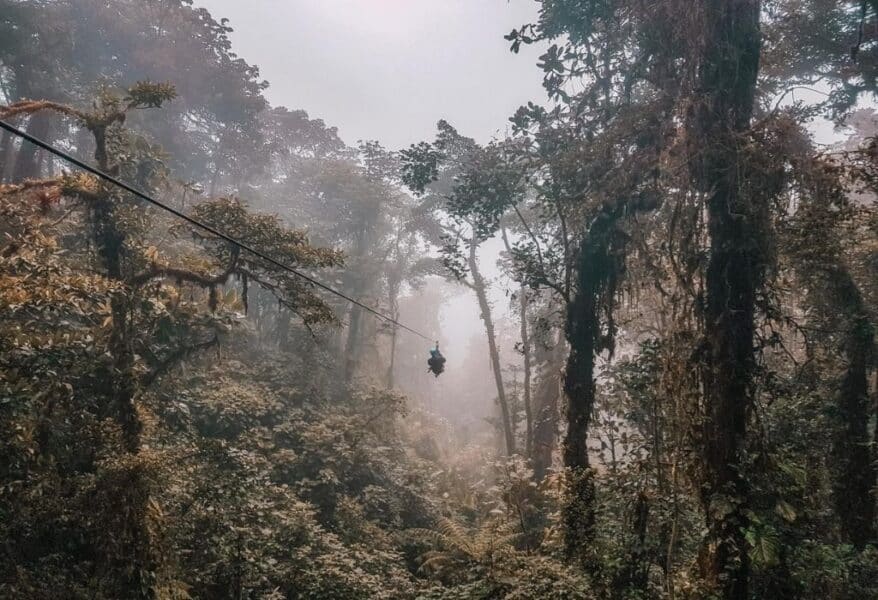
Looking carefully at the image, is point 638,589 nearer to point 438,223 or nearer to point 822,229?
point 822,229

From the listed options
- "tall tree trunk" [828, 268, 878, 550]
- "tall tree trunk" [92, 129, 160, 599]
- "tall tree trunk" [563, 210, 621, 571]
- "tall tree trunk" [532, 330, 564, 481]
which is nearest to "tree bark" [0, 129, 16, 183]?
"tall tree trunk" [92, 129, 160, 599]

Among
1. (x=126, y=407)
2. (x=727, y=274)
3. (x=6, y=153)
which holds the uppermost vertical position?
(x=6, y=153)

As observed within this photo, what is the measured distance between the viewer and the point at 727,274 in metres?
5.07

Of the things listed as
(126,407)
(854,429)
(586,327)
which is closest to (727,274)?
(586,327)

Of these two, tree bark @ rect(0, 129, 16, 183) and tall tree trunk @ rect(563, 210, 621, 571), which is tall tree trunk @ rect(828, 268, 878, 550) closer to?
tall tree trunk @ rect(563, 210, 621, 571)

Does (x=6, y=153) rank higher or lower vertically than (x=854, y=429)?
higher

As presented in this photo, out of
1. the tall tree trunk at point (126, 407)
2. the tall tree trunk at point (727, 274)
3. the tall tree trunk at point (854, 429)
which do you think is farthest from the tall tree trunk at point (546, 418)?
the tall tree trunk at point (126, 407)

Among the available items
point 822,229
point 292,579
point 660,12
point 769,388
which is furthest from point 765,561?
point 660,12

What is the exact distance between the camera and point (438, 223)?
79.3 ft

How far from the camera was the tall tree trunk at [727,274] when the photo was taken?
15.0 feet

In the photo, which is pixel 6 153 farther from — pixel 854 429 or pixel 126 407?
pixel 854 429

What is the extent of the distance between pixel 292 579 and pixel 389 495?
476 centimetres

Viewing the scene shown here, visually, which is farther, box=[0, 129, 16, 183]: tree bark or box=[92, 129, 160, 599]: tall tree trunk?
box=[0, 129, 16, 183]: tree bark

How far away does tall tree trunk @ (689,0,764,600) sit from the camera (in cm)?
456
